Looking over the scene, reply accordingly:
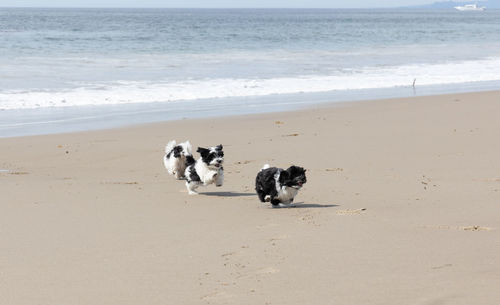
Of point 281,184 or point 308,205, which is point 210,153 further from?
point 308,205

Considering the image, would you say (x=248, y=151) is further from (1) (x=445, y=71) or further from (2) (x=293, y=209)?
(1) (x=445, y=71)

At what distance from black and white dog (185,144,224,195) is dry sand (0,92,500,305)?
21 cm

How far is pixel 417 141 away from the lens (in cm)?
1212

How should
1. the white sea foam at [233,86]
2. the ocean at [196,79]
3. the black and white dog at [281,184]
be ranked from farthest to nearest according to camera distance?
1. the white sea foam at [233,86]
2. the ocean at [196,79]
3. the black and white dog at [281,184]

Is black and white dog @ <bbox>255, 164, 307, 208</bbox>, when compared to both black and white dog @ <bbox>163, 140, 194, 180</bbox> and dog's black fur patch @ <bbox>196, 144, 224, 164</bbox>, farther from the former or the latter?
black and white dog @ <bbox>163, 140, 194, 180</bbox>

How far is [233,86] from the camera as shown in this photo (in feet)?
77.0

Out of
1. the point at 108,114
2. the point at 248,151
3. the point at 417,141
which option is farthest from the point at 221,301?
the point at 108,114

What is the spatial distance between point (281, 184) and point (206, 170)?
4.03 ft

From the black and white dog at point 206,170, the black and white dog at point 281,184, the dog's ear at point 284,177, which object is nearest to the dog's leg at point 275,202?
the black and white dog at point 281,184

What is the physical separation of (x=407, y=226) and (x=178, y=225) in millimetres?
2136

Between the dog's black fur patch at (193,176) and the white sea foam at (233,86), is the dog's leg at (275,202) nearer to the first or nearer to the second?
the dog's black fur patch at (193,176)

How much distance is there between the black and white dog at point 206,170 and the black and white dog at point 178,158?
624mm

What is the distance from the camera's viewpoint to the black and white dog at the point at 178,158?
9.62 m

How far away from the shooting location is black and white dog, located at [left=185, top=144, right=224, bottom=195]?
27.9 ft
